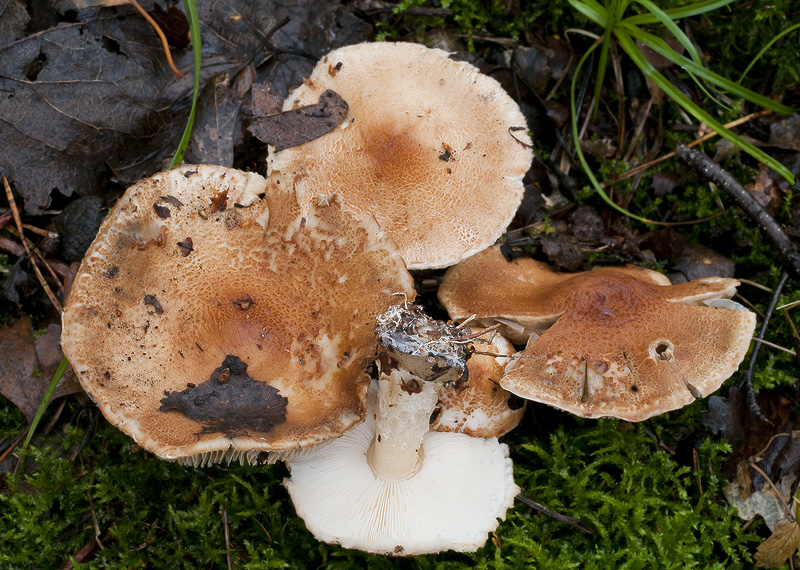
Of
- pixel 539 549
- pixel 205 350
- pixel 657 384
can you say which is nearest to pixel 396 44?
pixel 205 350

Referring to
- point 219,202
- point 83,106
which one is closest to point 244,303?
point 219,202

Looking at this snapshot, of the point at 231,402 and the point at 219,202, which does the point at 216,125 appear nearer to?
the point at 219,202

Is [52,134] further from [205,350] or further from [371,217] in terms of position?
[371,217]

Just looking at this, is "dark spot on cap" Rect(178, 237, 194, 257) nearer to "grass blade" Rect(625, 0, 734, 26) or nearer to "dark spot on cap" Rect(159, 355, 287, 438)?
"dark spot on cap" Rect(159, 355, 287, 438)

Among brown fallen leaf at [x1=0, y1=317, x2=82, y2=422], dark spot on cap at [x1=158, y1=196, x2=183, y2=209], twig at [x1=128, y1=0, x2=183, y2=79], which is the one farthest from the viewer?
twig at [x1=128, y1=0, x2=183, y2=79]

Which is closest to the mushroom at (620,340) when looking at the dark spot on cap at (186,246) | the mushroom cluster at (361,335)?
the mushroom cluster at (361,335)

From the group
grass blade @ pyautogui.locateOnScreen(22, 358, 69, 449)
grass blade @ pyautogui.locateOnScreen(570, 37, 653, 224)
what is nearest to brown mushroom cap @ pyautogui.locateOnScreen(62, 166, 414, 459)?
grass blade @ pyautogui.locateOnScreen(22, 358, 69, 449)

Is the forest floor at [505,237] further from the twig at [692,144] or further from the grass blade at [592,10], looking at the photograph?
the grass blade at [592,10]
